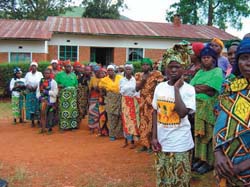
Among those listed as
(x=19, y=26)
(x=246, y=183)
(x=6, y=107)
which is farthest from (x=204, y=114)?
(x=19, y=26)

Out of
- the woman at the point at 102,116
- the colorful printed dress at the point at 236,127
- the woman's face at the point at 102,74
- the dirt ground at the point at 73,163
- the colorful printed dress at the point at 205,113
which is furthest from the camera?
the woman's face at the point at 102,74

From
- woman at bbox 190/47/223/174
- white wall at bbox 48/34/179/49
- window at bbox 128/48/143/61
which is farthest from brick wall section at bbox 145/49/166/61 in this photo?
woman at bbox 190/47/223/174

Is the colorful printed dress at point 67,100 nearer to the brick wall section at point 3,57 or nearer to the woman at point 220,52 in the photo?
the woman at point 220,52

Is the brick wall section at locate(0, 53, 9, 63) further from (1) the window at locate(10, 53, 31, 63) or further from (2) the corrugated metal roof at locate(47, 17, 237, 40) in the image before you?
(2) the corrugated metal roof at locate(47, 17, 237, 40)

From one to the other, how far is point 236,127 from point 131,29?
1884 cm

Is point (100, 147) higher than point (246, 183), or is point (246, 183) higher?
point (246, 183)

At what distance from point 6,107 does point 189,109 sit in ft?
37.0

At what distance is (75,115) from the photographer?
871 cm

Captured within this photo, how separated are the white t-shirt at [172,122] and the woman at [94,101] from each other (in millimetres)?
4857

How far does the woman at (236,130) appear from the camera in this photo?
6.26 ft

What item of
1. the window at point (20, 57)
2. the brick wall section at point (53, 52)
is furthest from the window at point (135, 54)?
the window at point (20, 57)

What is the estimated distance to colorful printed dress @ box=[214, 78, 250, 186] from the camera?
1.90m

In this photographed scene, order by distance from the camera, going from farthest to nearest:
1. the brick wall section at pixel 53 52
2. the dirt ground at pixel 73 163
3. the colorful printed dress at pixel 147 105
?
the brick wall section at pixel 53 52, the colorful printed dress at pixel 147 105, the dirt ground at pixel 73 163

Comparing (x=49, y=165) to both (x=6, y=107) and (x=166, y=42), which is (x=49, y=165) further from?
(x=166, y=42)
